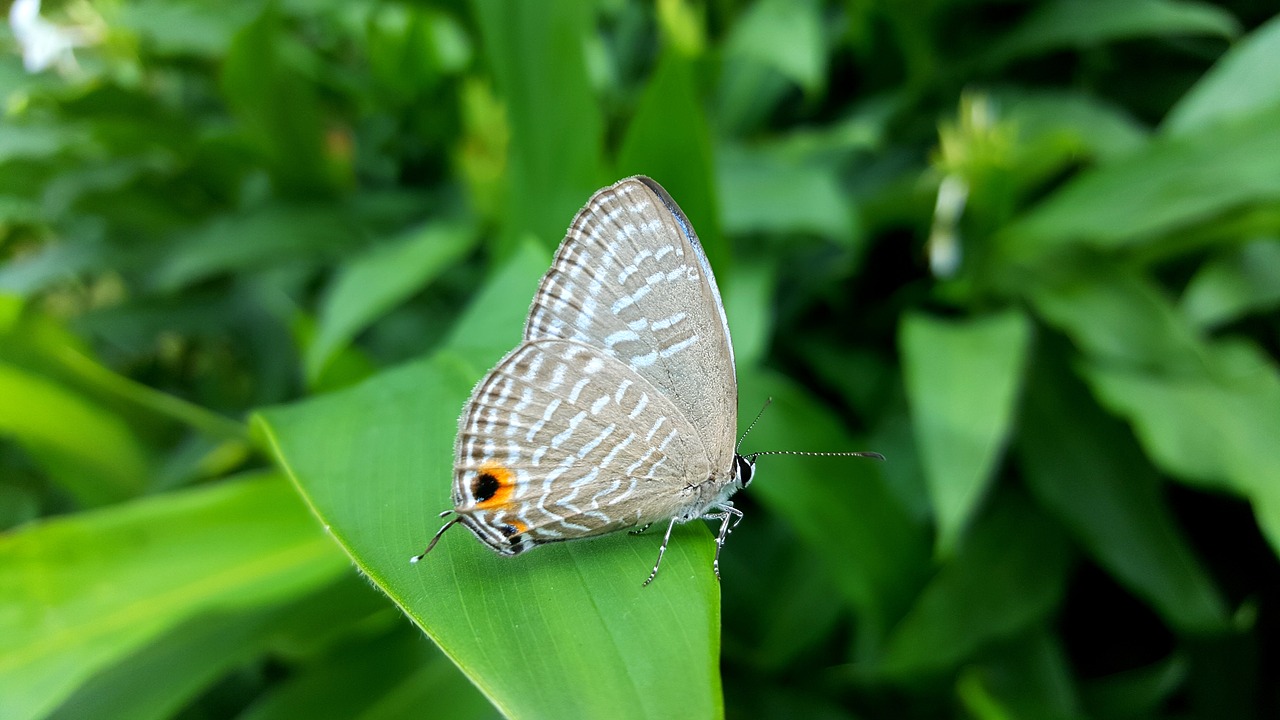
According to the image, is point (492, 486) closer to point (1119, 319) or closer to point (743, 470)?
point (743, 470)

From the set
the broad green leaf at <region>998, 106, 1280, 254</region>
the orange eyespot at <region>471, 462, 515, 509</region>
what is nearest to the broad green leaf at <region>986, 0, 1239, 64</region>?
the broad green leaf at <region>998, 106, 1280, 254</region>

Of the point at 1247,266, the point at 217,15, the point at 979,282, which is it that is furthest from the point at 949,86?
the point at 217,15

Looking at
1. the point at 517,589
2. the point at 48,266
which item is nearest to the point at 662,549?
the point at 517,589

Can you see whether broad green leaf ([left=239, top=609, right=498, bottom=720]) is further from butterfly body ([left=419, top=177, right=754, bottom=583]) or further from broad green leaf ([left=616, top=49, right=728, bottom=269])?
broad green leaf ([left=616, top=49, right=728, bottom=269])

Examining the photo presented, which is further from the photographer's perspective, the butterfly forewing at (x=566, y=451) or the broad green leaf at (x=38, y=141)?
the broad green leaf at (x=38, y=141)

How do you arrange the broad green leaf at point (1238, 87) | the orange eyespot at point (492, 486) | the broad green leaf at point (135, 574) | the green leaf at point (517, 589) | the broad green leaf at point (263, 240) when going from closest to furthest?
the green leaf at point (517, 589) < the orange eyespot at point (492, 486) < the broad green leaf at point (135, 574) < the broad green leaf at point (1238, 87) < the broad green leaf at point (263, 240)

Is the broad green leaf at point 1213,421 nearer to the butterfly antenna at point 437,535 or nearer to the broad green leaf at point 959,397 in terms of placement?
the broad green leaf at point 959,397

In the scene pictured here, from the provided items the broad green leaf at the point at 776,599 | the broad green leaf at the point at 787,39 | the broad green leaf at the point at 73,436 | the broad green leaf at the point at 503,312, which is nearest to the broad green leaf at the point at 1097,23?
the broad green leaf at the point at 787,39

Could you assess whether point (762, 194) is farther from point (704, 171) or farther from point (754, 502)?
point (754, 502)

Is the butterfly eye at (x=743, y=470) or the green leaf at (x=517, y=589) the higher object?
the green leaf at (x=517, y=589)
